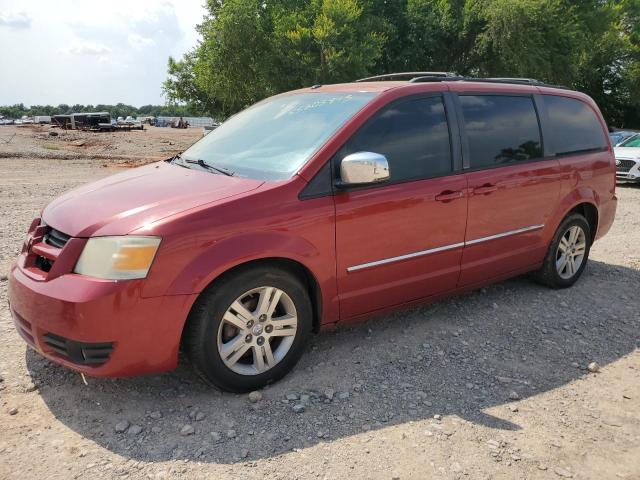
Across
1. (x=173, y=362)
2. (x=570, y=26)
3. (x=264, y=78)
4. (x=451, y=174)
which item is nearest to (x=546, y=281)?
(x=451, y=174)

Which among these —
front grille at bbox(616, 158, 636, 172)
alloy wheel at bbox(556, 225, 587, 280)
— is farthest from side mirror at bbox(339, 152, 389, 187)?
front grille at bbox(616, 158, 636, 172)

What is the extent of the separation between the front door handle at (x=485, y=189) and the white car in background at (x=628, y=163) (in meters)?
12.1

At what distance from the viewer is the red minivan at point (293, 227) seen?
289 cm

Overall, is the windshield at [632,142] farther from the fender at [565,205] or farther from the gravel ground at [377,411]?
the gravel ground at [377,411]

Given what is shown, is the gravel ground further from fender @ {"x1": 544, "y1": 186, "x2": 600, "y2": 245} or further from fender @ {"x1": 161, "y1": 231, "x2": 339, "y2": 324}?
fender @ {"x1": 544, "y1": 186, "x2": 600, "y2": 245}

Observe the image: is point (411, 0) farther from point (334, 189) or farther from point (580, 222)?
point (334, 189)

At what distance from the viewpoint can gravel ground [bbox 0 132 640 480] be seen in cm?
271

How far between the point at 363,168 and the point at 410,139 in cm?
73

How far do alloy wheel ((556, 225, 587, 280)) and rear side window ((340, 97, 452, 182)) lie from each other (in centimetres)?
182

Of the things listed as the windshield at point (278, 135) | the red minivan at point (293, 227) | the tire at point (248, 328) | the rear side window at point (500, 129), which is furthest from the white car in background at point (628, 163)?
the tire at point (248, 328)

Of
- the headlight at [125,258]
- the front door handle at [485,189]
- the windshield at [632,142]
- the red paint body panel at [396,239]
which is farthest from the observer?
the windshield at [632,142]

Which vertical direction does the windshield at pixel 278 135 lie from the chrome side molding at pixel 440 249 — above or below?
above

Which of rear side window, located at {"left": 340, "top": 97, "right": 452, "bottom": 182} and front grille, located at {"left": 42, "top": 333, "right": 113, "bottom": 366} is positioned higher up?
rear side window, located at {"left": 340, "top": 97, "right": 452, "bottom": 182}

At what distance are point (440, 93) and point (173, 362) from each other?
2626 millimetres
